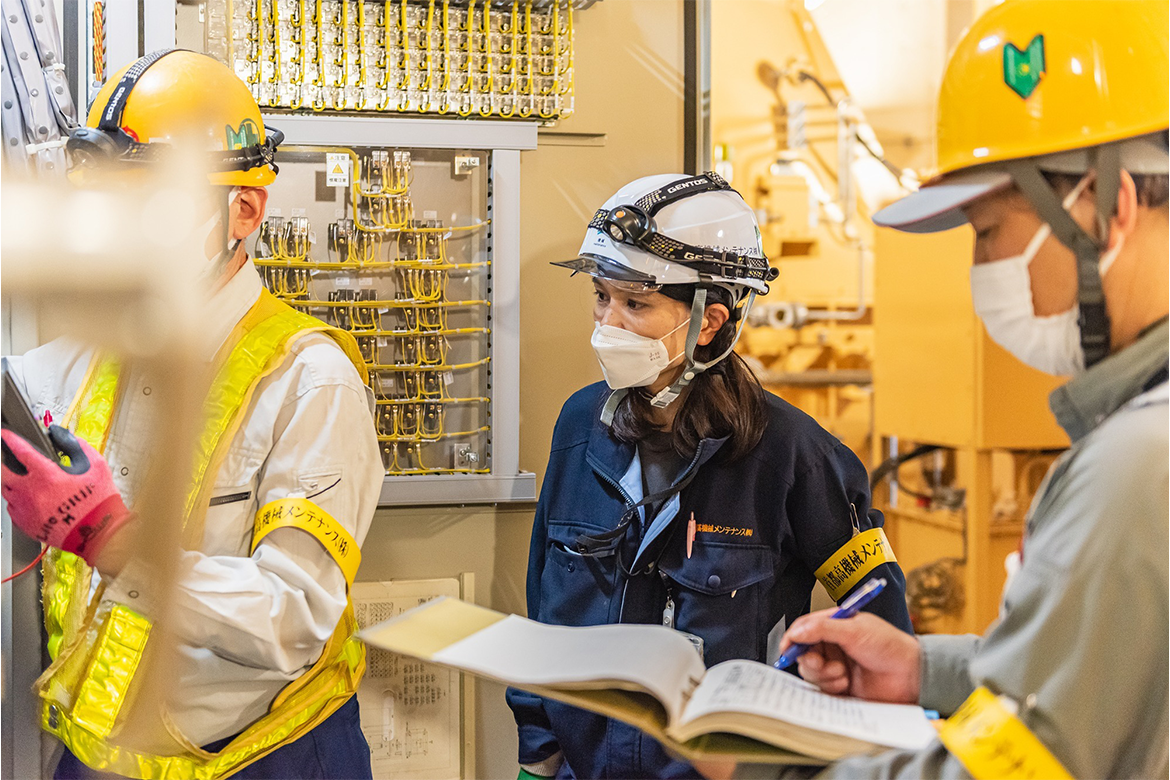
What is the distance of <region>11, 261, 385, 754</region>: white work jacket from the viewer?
1390mm

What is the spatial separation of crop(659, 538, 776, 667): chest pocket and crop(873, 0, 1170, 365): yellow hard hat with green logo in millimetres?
724

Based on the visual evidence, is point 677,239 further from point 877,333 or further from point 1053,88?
point 877,333

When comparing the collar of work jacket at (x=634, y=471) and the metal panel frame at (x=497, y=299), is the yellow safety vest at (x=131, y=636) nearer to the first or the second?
the collar of work jacket at (x=634, y=471)

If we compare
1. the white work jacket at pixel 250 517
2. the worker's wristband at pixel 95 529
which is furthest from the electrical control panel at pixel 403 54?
the worker's wristband at pixel 95 529

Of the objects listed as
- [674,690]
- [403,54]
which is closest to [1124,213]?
[674,690]

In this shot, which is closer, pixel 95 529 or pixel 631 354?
pixel 95 529

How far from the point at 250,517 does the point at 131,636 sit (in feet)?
0.83

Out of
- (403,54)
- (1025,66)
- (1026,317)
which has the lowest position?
(1026,317)

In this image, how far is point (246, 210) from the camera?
1602 mm

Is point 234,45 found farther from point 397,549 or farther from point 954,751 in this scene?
point 954,751

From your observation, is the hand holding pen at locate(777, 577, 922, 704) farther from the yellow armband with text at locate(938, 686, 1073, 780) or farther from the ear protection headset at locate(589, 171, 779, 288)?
the ear protection headset at locate(589, 171, 779, 288)

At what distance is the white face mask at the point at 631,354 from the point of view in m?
1.71

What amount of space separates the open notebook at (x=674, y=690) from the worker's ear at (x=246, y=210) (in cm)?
75

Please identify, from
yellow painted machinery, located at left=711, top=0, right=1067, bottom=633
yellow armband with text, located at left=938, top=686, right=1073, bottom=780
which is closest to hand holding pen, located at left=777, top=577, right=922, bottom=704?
yellow armband with text, located at left=938, top=686, right=1073, bottom=780
